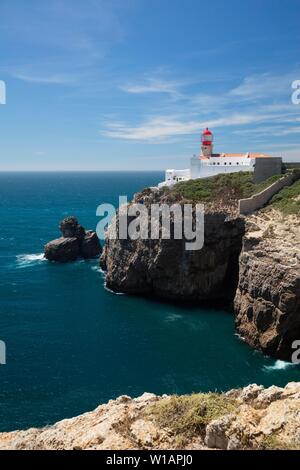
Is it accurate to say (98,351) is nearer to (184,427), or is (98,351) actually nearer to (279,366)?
(279,366)

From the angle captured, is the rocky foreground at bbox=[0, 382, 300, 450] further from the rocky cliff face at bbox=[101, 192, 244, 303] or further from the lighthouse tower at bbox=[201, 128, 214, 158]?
the lighthouse tower at bbox=[201, 128, 214, 158]

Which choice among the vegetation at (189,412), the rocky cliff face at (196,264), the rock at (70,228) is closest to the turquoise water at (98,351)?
the rocky cliff face at (196,264)

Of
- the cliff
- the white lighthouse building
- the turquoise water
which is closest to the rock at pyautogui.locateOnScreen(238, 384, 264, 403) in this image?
the turquoise water

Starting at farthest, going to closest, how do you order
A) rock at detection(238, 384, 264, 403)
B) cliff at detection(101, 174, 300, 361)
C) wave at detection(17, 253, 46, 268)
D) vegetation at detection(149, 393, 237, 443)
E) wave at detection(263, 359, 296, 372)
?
wave at detection(17, 253, 46, 268) → cliff at detection(101, 174, 300, 361) → wave at detection(263, 359, 296, 372) → rock at detection(238, 384, 264, 403) → vegetation at detection(149, 393, 237, 443)

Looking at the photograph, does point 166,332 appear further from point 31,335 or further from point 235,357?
point 31,335

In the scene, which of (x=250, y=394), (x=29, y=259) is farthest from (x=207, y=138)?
(x=250, y=394)

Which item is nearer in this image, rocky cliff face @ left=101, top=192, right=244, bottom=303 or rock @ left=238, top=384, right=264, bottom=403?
rock @ left=238, top=384, right=264, bottom=403

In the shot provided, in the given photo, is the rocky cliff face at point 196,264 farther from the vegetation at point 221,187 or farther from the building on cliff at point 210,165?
the building on cliff at point 210,165
